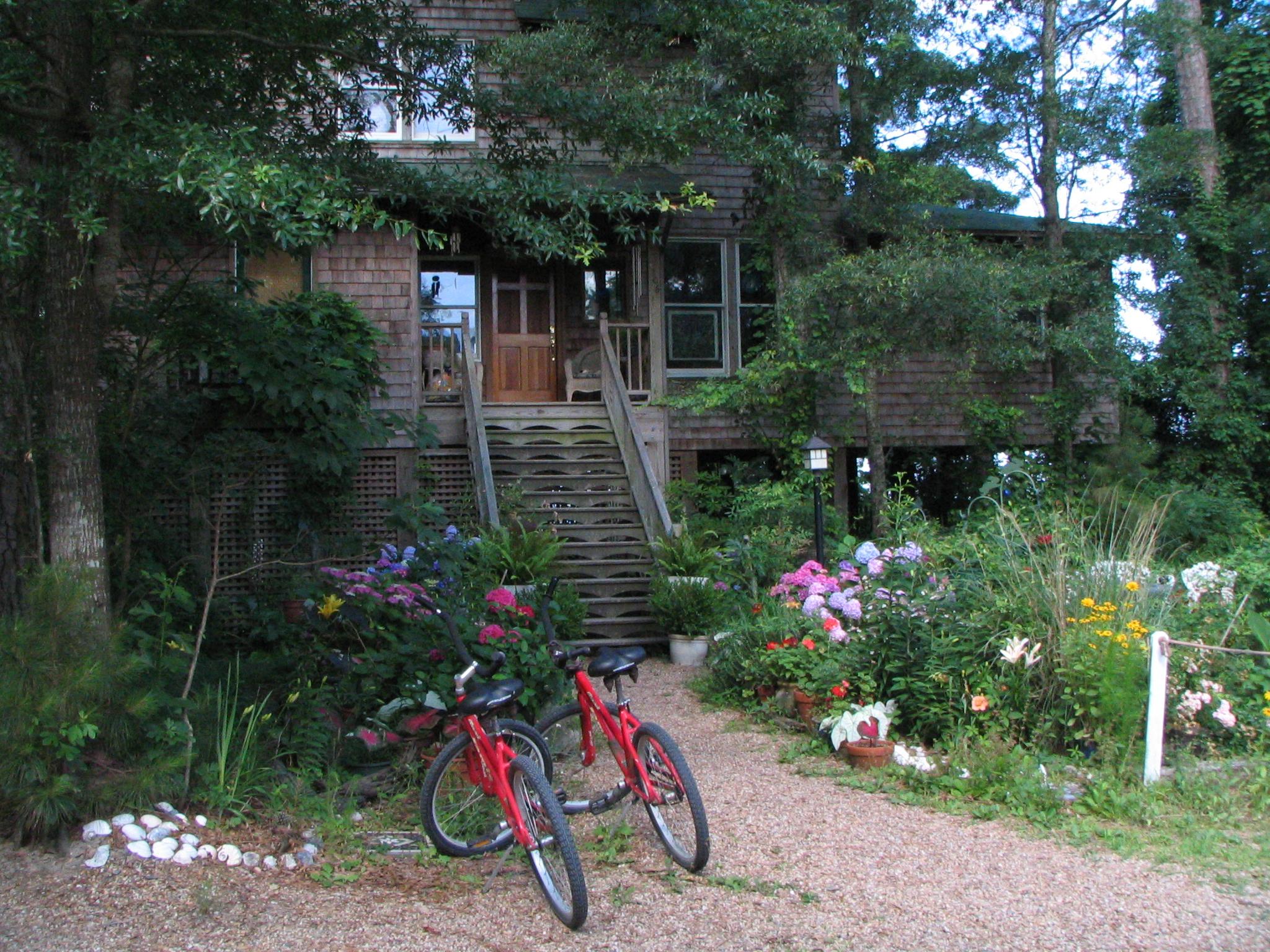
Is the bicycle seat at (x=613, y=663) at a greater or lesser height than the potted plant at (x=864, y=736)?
greater

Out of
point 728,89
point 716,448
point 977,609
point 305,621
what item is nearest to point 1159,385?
point 716,448

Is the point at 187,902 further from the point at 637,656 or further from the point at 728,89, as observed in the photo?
the point at 728,89

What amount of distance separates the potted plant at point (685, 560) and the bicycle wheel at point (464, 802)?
15.4 feet

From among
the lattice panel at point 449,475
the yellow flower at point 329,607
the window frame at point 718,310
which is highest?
the window frame at point 718,310

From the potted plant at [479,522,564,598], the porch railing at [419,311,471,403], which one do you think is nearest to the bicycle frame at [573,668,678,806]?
the potted plant at [479,522,564,598]

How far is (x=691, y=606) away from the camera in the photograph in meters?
9.02

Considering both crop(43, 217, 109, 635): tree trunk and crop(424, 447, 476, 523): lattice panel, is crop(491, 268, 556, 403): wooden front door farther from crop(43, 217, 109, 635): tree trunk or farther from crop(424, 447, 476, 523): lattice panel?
crop(43, 217, 109, 635): tree trunk

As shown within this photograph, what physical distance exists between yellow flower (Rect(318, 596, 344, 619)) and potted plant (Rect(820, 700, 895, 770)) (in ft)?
9.68

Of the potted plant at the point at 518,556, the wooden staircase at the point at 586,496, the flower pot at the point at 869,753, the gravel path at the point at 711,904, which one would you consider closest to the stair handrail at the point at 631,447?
the wooden staircase at the point at 586,496

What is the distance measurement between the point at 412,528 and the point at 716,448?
661 cm

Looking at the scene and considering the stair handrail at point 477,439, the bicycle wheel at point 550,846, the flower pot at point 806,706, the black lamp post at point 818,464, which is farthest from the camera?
the stair handrail at point 477,439

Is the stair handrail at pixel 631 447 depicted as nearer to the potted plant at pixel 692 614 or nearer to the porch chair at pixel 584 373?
the porch chair at pixel 584 373

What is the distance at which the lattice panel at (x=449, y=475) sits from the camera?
1173cm

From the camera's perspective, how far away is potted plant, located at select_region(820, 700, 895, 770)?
5785 millimetres
